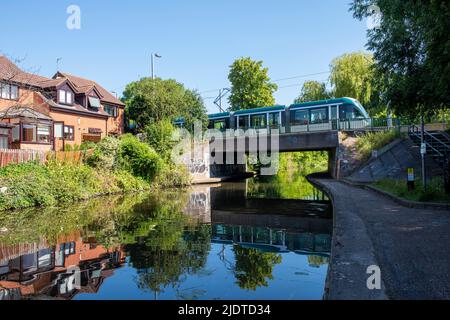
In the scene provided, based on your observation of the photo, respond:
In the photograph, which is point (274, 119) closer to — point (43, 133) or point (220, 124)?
point (220, 124)

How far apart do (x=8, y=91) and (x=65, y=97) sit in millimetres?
6358

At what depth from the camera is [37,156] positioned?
22.9 m

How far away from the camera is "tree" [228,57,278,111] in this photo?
48625 mm

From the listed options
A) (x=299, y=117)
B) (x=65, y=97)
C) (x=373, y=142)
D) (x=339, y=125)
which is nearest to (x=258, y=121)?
(x=299, y=117)

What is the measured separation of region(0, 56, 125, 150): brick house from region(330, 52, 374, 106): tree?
26.3 meters

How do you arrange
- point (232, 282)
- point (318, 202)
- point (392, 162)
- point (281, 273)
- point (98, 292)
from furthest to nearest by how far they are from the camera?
point (392, 162)
point (318, 202)
point (281, 273)
point (232, 282)
point (98, 292)

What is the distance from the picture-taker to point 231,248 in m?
9.30

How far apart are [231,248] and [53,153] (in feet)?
63.7

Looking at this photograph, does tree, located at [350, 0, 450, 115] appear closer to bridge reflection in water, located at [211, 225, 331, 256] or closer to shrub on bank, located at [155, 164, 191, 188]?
bridge reflection in water, located at [211, 225, 331, 256]

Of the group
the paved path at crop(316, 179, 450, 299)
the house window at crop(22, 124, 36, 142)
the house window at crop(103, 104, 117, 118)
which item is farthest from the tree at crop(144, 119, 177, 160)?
the paved path at crop(316, 179, 450, 299)

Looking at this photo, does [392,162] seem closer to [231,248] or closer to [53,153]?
[231,248]

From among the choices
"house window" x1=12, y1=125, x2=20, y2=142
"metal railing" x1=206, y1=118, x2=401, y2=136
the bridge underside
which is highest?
"metal railing" x1=206, y1=118, x2=401, y2=136
